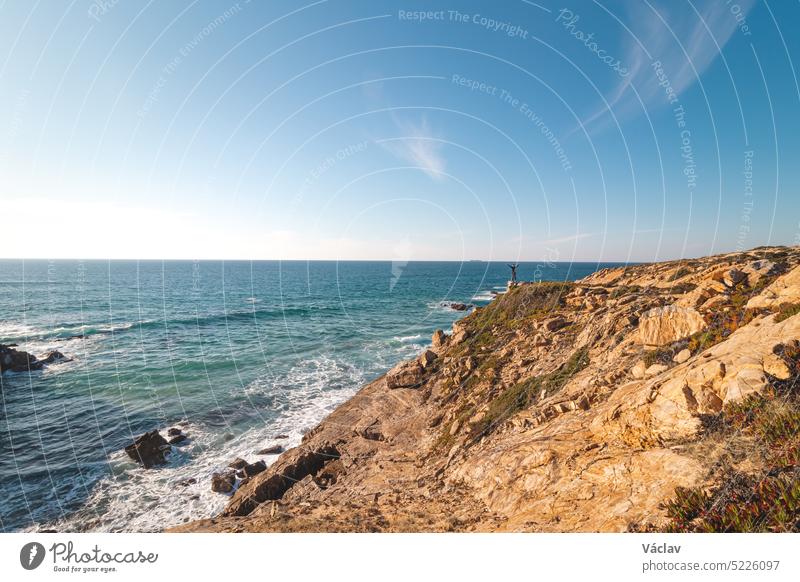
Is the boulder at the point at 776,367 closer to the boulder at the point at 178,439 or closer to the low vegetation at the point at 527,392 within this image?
the low vegetation at the point at 527,392

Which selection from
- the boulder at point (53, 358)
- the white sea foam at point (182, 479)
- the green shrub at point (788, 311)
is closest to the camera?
the green shrub at point (788, 311)

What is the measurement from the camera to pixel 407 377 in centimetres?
2005

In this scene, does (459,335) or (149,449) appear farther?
(459,335)

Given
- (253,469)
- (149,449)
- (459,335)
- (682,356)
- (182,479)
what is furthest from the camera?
(459,335)

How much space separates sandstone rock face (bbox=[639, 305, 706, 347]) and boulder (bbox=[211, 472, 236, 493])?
19.9 meters

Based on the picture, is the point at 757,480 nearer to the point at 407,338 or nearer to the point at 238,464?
the point at 238,464

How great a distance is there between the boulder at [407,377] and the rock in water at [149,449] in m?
14.3

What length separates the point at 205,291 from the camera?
97062mm

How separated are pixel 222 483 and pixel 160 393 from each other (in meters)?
16.5

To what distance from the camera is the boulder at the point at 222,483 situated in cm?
1542

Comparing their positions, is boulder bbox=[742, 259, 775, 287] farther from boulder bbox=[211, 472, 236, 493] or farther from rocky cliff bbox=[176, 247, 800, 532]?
boulder bbox=[211, 472, 236, 493]

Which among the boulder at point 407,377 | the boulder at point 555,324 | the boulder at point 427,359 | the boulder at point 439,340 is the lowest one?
the boulder at point 407,377
